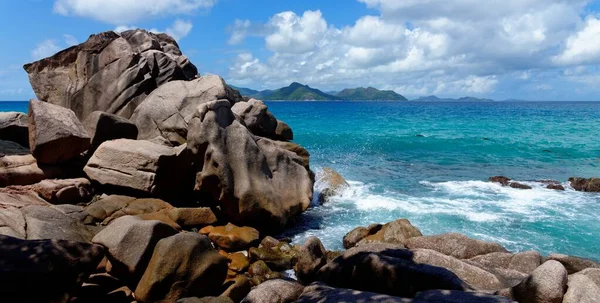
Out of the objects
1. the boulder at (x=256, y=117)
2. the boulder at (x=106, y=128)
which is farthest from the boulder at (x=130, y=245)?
the boulder at (x=256, y=117)

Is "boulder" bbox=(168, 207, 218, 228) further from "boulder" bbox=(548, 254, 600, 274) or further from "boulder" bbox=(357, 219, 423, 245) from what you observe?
"boulder" bbox=(548, 254, 600, 274)

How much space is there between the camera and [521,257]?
12766mm

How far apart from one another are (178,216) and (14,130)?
10.3m

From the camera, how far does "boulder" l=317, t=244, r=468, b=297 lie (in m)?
9.32

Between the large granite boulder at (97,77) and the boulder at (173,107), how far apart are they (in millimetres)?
2373

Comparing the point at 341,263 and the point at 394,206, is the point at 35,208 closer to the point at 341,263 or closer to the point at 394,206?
the point at 341,263

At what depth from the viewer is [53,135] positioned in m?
15.9

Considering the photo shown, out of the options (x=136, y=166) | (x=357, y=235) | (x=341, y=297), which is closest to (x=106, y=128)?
(x=136, y=166)

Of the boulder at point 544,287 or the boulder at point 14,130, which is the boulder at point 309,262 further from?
the boulder at point 14,130

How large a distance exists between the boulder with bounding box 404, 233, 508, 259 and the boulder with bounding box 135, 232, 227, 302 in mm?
7196

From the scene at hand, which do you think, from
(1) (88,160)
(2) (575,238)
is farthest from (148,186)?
(2) (575,238)

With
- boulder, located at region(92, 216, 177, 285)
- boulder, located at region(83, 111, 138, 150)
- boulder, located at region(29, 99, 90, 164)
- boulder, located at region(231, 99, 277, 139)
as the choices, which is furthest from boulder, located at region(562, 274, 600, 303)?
boulder, located at region(83, 111, 138, 150)

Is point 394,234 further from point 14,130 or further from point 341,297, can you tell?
point 14,130

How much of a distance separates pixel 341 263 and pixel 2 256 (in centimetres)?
723
